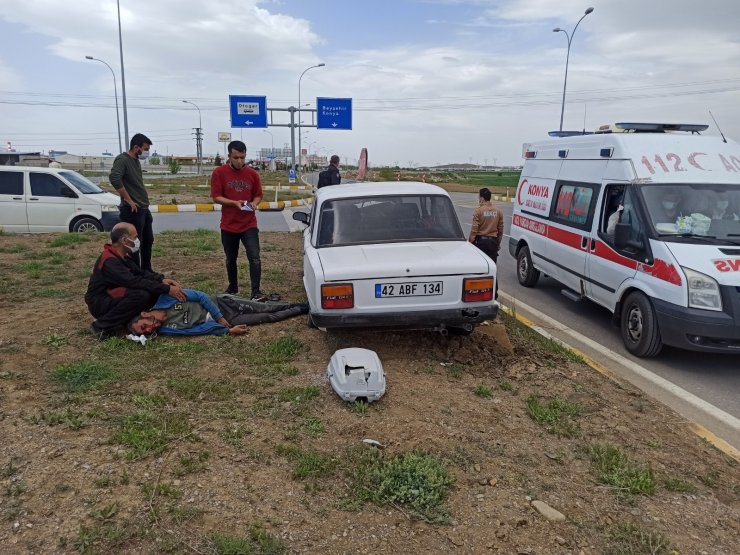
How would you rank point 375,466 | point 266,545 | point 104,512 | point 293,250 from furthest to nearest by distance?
1. point 293,250
2. point 375,466
3. point 104,512
4. point 266,545

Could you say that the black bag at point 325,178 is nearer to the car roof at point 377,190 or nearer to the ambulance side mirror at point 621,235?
the car roof at point 377,190

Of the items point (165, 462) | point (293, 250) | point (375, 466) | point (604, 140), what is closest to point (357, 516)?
point (375, 466)

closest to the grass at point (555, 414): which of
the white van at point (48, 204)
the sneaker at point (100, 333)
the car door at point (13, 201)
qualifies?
the sneaker at point (100, 333)

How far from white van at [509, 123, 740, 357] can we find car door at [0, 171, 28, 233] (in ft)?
38.8

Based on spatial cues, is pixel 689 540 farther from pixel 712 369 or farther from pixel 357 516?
pixel 712 369

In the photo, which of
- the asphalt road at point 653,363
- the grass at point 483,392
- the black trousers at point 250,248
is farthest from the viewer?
the black trousers at point 250,248

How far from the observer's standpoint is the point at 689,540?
2648mm

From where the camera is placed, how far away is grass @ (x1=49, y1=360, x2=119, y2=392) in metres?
4.12

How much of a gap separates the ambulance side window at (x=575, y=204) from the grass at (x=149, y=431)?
5.33 metres

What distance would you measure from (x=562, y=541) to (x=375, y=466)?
3.41ft

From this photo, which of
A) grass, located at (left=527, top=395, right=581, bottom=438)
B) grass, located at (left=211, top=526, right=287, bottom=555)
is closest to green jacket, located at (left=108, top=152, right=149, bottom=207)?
grass, located at (left=211, top=526, right=287, bottom=555)

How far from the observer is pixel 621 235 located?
19.1 feet

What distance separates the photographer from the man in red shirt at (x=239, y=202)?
6332 millimetres

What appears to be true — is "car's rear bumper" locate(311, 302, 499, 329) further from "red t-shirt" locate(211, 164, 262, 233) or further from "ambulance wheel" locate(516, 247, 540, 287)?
"ambulance wheel" locate(516, 247, 540, 287)
